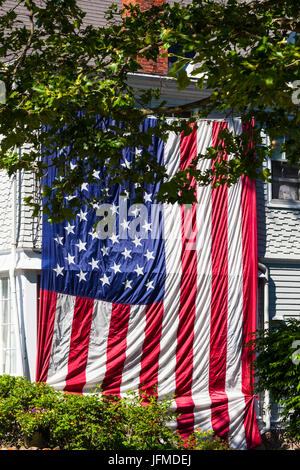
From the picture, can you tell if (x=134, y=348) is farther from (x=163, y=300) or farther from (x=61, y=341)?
(x=61, y=341)

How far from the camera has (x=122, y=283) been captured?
16.2 meters

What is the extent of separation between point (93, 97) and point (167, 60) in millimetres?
8711

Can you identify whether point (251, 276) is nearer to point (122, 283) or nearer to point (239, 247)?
point (239, 247)

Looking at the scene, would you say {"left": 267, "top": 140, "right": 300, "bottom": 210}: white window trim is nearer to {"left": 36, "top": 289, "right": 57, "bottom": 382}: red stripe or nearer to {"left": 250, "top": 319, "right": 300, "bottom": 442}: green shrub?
{"left": 250, "top": 319, "right": 300, "bottom": 442}: green shrub

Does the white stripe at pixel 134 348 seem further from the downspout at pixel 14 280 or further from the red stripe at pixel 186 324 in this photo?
the downspout at pixel 14 280

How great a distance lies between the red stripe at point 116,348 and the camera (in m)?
16.0

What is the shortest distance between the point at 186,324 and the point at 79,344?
2.32 metres

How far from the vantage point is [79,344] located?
1592 cm

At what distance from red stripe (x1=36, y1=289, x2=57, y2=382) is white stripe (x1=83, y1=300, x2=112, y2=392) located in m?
0.84

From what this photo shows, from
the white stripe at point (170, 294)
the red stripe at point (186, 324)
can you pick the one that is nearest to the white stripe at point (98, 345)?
the white stripe at point (170, 294)

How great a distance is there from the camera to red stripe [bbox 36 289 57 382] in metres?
15.7

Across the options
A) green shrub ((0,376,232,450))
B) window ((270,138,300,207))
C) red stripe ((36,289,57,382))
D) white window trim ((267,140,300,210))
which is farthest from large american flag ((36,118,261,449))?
green shrub ((0,376,232,450))
